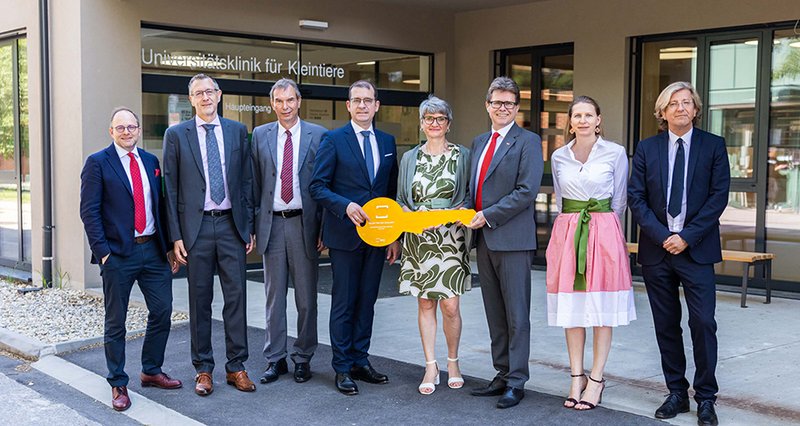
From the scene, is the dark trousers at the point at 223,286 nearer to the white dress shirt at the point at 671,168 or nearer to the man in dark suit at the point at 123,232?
the man in dark suit at the point at 123,232

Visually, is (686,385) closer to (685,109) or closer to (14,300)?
(685,109)

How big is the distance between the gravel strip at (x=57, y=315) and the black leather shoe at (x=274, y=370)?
224 centimetres

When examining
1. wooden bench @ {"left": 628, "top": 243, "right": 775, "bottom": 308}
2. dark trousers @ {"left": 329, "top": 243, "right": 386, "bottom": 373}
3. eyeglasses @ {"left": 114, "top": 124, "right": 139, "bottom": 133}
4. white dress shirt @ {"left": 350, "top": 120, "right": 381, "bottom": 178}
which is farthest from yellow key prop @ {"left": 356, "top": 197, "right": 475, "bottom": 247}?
wooden bench @ {"left": 628, "top": 243, "right": 775, "bottom": 308}

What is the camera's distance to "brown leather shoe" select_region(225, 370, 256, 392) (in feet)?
19.2

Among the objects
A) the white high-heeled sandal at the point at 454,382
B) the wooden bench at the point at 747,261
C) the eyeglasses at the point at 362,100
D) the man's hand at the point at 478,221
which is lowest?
the white high-heeled sandal at the point at 454,382

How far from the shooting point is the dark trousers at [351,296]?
5.93 m

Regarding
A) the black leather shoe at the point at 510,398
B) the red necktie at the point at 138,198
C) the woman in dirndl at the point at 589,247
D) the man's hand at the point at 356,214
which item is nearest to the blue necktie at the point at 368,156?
the man's hand at the point at 356,214

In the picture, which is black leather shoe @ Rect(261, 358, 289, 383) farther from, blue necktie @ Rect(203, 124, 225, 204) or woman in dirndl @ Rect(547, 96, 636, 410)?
woman in dirndl @ Rect(547, 96, 636, 410)

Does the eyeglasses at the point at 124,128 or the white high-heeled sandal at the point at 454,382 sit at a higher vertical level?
the eyeglasses at the point at 124,128

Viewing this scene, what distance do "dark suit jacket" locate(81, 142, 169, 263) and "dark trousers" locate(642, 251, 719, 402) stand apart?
324cm

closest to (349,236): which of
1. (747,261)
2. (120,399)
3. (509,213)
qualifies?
(509,213)

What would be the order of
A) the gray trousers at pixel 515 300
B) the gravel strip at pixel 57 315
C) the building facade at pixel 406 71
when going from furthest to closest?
the building facade at pixel 406 71 < the gravel strip at pixel 57 315 < the gray trousers at pixel 515 300

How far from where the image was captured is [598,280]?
17.3 ft

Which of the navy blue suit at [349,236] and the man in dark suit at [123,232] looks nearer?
the man in dark suit at [123,232]
